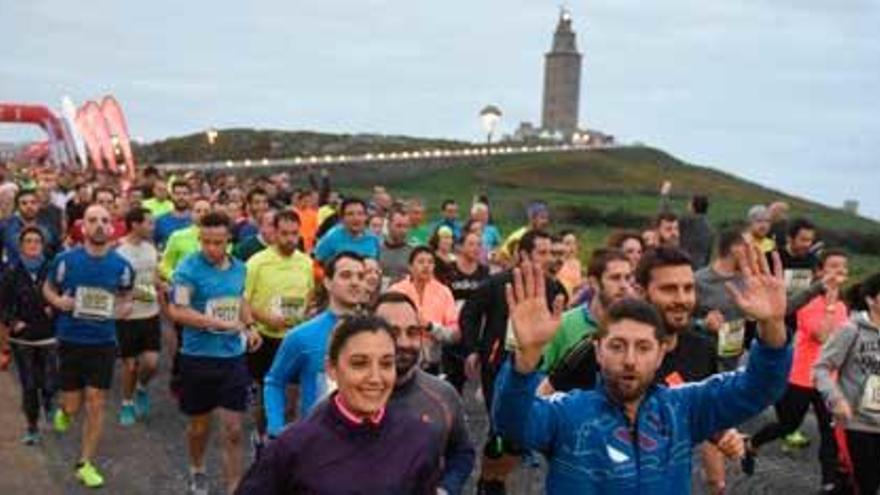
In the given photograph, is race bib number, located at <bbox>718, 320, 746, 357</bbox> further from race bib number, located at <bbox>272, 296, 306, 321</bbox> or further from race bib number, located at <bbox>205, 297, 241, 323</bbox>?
race bib number, located at <bbox>205, 297, 241, 323</bbox>

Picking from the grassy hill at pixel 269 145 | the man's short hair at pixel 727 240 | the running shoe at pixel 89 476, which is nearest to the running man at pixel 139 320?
the running shoe at pixel 89 476

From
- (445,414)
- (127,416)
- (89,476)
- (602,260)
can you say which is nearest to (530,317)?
(445,414)

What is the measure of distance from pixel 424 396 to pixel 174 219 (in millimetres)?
9519

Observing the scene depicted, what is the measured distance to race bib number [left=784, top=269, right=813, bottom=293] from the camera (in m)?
10.4

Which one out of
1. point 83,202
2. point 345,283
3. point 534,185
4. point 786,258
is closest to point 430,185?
point 534,185

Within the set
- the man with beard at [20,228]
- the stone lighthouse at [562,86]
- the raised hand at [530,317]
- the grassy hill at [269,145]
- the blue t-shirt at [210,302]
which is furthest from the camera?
the stone lighthouse at [562,86]

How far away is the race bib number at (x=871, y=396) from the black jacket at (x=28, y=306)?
6.36m

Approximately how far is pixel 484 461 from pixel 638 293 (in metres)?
2.71

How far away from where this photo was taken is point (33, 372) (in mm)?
9383

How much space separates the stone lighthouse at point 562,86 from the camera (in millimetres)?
137125

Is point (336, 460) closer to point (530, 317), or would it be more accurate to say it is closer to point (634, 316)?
point (530, 317)

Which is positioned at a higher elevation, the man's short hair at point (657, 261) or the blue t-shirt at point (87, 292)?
the man's short hair at point (657, 261)

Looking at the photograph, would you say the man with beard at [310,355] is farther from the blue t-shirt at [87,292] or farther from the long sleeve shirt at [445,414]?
the blue t-shirt at [87,292]

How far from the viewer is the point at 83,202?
15500 mm
